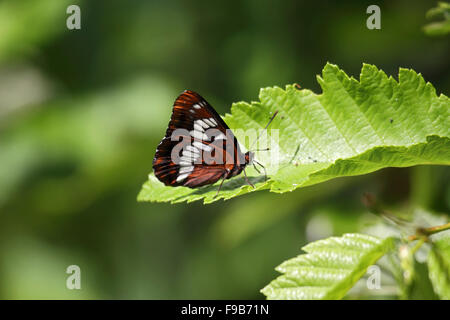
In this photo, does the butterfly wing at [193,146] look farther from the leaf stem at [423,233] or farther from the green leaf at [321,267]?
the leaf stem at [423,233]

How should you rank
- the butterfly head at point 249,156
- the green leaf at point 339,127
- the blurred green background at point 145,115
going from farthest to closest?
the blurred green background at point 145,115 → the butterfly head at point 249,156 → the green leaf at point 339,127

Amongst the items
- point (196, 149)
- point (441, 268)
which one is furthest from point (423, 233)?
point (196, 149)

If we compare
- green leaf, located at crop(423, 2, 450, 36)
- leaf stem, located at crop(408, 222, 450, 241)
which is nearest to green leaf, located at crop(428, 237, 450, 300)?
leaf stem, located at crop(408, 222, 450, 241)

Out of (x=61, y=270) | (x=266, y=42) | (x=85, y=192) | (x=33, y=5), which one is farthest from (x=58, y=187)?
(x=266, y=42)

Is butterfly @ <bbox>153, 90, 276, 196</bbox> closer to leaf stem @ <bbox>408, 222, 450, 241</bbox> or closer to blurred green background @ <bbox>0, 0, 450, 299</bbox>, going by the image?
leaf stem @ <bbox>408, 222, 450, 241</bbox>

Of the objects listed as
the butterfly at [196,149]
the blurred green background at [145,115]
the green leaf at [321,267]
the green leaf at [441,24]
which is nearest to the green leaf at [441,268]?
the green leaf at [321,267]
